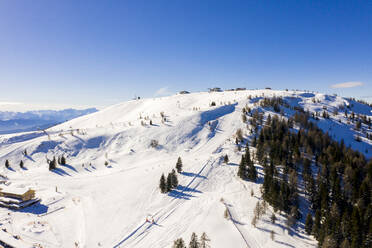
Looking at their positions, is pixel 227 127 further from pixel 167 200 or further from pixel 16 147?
pixel 16 147

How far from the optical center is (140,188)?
137 ft

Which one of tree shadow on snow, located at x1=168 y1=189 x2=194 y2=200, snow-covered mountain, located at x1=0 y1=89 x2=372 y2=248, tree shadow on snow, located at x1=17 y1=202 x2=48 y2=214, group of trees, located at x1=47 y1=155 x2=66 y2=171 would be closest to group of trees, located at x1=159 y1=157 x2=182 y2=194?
tree shadow on snow, located at x1=168 y1=189 x2=194 y2=200

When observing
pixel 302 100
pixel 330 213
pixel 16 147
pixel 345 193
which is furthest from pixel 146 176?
pixel 302 100

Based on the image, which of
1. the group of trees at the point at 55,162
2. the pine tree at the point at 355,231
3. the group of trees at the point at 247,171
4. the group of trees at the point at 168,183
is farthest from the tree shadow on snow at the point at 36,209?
the pine tree at the point at 355,231

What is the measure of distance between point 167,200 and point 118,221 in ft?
31.7

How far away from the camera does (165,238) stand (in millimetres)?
26281

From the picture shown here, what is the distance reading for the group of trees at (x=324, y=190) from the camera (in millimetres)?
23938

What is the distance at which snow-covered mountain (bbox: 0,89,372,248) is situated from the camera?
2741cm

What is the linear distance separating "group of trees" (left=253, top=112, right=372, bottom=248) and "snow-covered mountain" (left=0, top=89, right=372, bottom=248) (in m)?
3.37

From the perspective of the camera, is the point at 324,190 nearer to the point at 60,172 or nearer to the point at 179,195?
the point at 179,195

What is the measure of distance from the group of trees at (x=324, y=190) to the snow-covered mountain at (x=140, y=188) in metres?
3.37

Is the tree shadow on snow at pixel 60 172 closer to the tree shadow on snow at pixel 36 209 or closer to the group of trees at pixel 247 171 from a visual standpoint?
the tree shadow on snow at pixel 36 209

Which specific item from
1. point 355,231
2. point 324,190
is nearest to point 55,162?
point 324,190

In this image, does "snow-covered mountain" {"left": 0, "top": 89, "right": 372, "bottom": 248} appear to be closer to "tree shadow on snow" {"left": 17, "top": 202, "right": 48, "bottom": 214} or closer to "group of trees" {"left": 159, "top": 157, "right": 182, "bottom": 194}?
"tree shadow on snow" {"left": 17, "top": 202, "right": 48, "bottom": 214}
